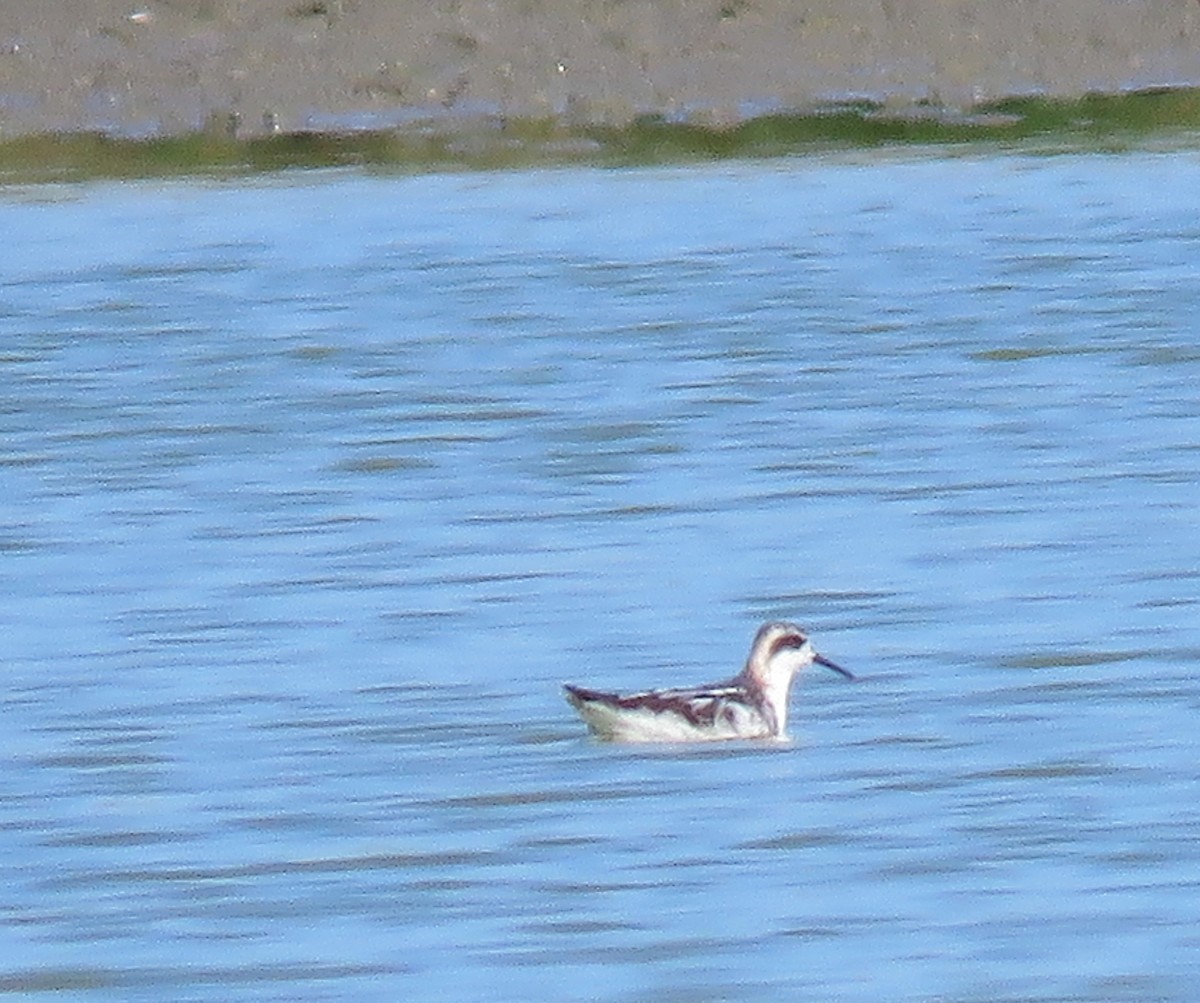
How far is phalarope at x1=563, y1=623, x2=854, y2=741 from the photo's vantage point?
29.6 feet

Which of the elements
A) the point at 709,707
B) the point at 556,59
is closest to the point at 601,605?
the point at 709,707

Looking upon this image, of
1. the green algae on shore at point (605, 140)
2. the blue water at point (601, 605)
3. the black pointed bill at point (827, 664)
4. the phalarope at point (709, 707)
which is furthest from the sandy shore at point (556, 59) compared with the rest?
the phalarope at point (709, 707)

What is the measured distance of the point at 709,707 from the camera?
30.1 ft

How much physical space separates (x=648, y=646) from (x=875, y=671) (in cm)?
67

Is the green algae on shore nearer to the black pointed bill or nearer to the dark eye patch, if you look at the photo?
the black pointed bill

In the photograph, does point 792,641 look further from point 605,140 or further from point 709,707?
point 605,140

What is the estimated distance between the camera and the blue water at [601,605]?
7625 millimetres

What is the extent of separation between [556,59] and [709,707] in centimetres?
1349

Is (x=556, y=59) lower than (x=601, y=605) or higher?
higher

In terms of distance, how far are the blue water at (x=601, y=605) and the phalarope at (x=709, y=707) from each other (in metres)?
0.08

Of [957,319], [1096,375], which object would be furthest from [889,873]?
[957,319]

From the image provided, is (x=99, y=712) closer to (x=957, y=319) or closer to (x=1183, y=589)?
(x=1183, y=589)

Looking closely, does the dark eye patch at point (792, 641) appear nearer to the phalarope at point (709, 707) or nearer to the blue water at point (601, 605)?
the phalarope at point (709, 707)

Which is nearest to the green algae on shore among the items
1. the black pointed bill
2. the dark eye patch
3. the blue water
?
the blue water
